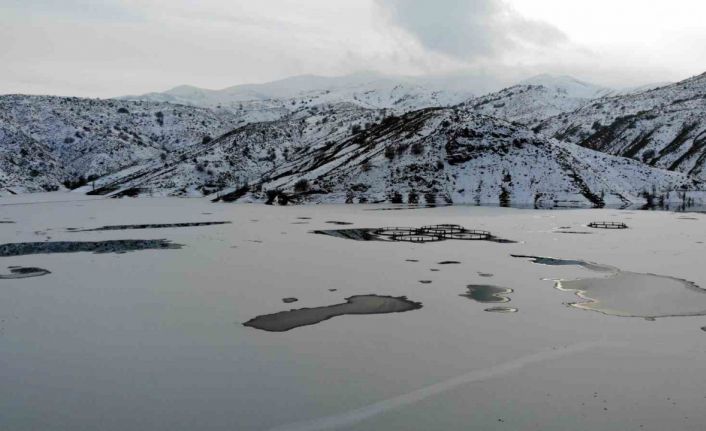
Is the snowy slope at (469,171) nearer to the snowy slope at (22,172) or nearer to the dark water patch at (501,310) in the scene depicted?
the snowy slope at (22,172)

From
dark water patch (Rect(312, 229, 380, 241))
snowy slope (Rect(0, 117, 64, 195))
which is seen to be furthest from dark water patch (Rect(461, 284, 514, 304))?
snowy slope (Rect(0, 117, 64, 195))

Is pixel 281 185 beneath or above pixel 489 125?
beneath

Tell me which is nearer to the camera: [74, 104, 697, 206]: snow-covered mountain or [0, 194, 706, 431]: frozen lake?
[0, 194, 706, 431]: frozen lake

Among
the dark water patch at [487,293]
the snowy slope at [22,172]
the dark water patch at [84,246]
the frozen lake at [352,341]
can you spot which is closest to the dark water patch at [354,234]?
the frozen lake at [352,341]

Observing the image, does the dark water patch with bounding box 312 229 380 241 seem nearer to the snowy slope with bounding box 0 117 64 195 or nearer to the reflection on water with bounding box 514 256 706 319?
the reflection on water with bounding box 514 256 706 319

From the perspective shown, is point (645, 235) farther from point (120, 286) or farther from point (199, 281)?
point (120, 286)

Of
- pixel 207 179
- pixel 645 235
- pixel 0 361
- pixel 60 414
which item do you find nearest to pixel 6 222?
pixel 0 361
